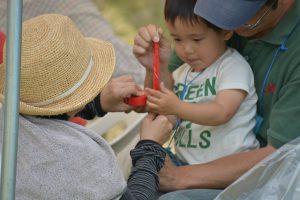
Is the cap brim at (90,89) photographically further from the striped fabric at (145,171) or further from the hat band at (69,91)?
the striped fabric at (145,171)

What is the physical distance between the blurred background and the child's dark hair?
3.14 meters

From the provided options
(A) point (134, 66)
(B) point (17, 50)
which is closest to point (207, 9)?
(B) point (17, 50)

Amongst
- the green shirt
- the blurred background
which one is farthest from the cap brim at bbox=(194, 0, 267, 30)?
the blurred background

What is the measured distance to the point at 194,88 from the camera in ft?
6.73

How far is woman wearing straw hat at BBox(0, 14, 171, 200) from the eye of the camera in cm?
144

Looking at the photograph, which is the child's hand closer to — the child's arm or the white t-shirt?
the child's arm

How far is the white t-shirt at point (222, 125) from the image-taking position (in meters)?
1.95

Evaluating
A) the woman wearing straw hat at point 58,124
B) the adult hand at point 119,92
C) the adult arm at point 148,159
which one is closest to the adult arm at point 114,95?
the adult hand at point 119,92

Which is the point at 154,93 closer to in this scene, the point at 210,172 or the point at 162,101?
the point at 162,101

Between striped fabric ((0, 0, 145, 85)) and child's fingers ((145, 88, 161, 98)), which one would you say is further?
striped fabric ((0, 0, 145, 85))

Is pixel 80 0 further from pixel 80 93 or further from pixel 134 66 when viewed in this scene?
pixel 80 93

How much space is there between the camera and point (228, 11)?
1828 mm

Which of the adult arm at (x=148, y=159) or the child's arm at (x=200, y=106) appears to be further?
the child's arm at (x=200, y=106)

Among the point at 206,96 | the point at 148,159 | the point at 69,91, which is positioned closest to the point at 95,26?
the point at 206,96
